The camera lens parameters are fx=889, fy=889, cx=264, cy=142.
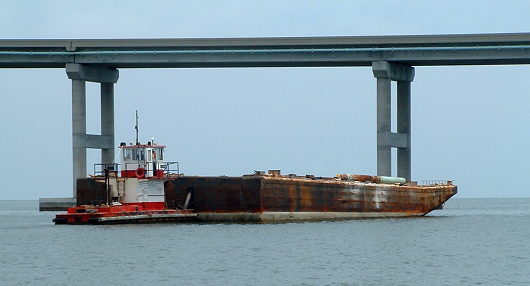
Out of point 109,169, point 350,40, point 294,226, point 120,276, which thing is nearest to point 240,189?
point 294,226

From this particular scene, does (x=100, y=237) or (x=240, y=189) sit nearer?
(x=100, y=237)

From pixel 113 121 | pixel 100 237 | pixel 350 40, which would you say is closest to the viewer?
pixel 100 237

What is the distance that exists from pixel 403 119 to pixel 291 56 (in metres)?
15.1

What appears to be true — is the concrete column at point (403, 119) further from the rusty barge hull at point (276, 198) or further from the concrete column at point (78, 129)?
the concrete column at point (78, 129)

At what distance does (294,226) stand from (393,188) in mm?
15753

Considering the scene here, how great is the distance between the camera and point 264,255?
46.0m

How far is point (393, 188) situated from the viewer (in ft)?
243

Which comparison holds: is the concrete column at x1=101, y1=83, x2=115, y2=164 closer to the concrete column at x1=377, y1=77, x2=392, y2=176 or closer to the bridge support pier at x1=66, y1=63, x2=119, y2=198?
the bridge support pier at x1=66, y1=63, x2=119, y2=198

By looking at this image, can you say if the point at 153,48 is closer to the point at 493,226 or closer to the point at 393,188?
the point at 393,188

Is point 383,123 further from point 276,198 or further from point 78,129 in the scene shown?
point 78,129

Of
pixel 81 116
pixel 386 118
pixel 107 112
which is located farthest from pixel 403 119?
pixel 81 116

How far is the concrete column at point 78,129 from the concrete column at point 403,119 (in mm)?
33839

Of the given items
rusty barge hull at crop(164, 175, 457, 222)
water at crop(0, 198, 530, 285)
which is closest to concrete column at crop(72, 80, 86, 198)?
water at crop(0, 198, 530, 285)

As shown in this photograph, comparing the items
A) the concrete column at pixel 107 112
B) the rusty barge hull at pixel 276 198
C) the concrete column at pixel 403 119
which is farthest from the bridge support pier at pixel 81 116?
the rusty barge hull at pixel 276 198
